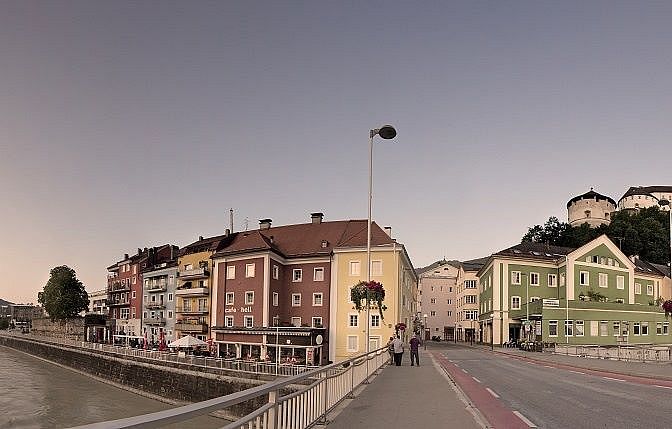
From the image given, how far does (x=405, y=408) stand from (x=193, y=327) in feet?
201

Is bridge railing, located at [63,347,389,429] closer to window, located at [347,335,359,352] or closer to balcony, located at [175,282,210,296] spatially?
window, located at [347,335,359,352]

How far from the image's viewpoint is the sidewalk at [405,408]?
1155cm

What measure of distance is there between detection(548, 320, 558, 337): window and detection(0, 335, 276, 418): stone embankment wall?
35.7 metres

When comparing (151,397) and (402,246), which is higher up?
(402,246)

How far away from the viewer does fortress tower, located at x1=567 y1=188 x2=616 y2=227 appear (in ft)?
430

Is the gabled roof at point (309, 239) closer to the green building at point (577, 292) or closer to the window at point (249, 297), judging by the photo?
the window at point (249, 297)

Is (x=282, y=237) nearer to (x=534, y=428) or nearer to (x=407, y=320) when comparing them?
(x=407, y=320)

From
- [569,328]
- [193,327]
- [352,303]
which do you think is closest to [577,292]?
[569,328]

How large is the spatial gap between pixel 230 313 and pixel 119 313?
148ft

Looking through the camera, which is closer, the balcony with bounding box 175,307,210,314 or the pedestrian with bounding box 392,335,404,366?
the pedestrian with bounding box 392,335,404,366

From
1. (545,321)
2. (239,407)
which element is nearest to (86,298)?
(545,321)

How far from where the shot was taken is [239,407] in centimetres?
3212

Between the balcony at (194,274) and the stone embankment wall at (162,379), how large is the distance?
1347cm

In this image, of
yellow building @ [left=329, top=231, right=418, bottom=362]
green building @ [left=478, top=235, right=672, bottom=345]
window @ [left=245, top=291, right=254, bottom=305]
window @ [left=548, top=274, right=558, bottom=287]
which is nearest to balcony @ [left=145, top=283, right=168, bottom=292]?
window @ [left=245, top=291, right=254, bottom=305]
